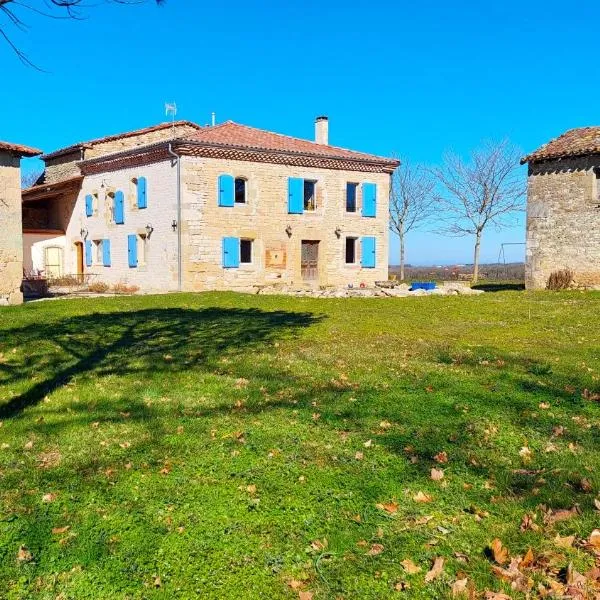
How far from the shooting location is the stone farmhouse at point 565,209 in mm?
19484

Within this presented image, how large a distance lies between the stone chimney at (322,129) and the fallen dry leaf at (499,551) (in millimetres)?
26732

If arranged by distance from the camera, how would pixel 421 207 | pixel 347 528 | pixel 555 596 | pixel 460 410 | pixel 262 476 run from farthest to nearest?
1. pixel 421 207
2. pixel 460 410
3. pixel 262 476
4. pixel 347 528
5. pixel 555 596

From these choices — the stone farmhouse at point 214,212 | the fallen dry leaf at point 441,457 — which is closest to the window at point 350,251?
A: the stone farmhouse at point 214,212

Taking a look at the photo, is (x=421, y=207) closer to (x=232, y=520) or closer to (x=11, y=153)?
(x=11, y=153)

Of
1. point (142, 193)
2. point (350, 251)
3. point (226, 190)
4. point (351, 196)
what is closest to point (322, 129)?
point (351, 196)

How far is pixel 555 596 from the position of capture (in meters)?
2.81

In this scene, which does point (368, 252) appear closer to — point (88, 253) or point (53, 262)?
point (88, 253)

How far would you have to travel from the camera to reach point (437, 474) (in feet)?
13.5

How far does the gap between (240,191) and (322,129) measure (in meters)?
6.73

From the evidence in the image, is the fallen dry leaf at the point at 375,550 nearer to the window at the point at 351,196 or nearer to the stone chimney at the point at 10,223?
the stone chimney at the point at 10,223

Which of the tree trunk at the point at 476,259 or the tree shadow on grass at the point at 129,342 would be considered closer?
the tree shadow on grass at the point at 129,342

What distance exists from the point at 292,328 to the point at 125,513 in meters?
7.93

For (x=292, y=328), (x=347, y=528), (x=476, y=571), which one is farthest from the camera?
(x=292, y=328)

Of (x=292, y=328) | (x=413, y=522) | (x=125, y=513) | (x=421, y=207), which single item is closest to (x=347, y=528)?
(x=413, y=522)
